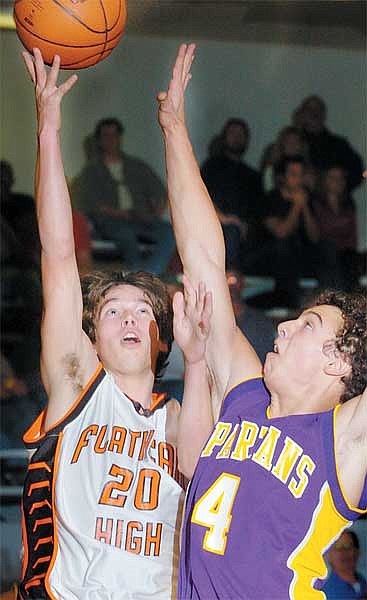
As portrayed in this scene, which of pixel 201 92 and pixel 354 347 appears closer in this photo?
pixel 354 347

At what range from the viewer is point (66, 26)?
2746mm

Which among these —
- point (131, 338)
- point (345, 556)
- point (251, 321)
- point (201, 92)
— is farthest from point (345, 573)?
point (201, 92)

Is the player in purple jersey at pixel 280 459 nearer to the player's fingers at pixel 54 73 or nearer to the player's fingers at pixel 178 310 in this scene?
the player's fingers at pixel 178 310

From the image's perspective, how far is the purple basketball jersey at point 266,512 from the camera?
233 cm

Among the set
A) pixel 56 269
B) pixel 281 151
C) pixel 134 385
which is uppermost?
pixel 281 151

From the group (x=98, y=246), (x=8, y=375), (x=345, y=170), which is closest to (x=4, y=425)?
(x=8, y=375)

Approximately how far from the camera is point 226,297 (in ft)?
8.79

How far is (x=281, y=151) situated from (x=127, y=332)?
3.21 meters

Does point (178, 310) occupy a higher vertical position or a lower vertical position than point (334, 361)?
higher

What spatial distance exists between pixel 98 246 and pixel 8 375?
0.85 m

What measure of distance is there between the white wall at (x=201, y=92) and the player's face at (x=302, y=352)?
135 inches

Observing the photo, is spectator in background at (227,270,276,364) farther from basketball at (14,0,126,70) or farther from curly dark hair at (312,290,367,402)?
basketball at (14,0,126,70)

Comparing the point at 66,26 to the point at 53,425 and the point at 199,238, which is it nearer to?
the point at 199,238

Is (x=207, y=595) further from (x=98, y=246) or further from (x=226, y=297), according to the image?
(x=98, y=246)
